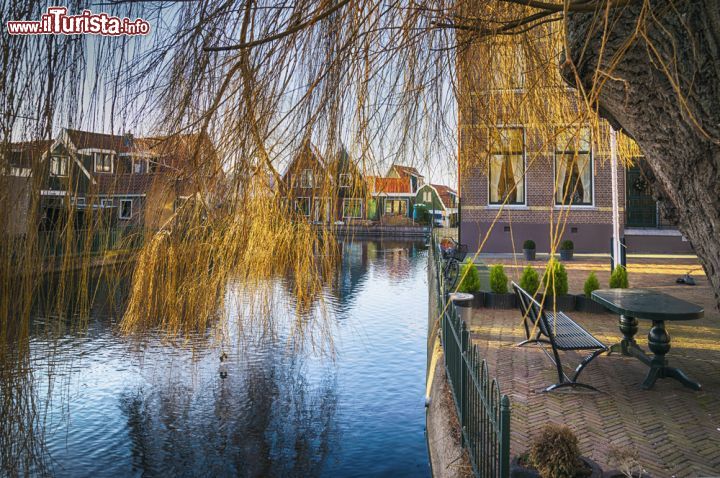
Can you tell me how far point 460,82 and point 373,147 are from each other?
0.63 metres

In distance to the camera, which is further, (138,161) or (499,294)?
(499,294)

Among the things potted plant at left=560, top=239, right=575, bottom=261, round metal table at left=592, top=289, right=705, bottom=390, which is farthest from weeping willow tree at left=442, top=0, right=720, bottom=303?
potted plant at left=560, top=239, right=575, bottom=261

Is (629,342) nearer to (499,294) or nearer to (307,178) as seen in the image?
(499,294)

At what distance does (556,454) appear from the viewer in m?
3.30

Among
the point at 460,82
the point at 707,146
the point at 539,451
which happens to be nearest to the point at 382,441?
the point at 539,451

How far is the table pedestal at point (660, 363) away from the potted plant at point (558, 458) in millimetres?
3076

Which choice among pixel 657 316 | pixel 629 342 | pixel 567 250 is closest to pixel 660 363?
pixel 657 316

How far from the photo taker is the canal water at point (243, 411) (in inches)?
273

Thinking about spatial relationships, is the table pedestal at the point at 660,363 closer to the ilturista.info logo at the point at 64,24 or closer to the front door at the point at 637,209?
the ilturista.info logo at the point at 64,24

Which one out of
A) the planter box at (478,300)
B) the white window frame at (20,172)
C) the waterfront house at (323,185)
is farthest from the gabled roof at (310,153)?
the planter box at (478,300)

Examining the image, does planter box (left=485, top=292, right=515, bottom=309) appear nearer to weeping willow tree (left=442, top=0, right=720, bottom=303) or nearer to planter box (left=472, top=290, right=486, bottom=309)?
planter box (left=472, top=290, right=486, bottom=309)

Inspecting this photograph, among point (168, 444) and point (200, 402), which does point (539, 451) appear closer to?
point (168, 444)

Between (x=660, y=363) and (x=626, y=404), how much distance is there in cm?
86

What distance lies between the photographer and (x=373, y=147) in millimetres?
2428
